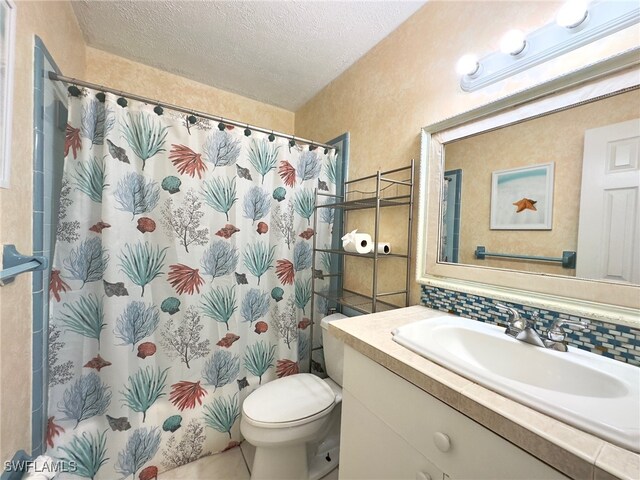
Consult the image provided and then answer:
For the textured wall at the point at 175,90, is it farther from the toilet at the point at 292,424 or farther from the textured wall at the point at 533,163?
the toilet at the point at 292,424

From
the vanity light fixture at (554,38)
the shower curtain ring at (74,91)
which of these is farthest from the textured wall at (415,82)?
the shower curtain ring at (74,91)

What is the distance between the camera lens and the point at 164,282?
126 centimetres

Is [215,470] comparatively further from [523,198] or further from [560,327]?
[523,198]

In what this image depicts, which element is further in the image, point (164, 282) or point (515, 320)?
point (164, 282)

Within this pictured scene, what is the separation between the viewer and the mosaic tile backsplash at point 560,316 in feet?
2.09

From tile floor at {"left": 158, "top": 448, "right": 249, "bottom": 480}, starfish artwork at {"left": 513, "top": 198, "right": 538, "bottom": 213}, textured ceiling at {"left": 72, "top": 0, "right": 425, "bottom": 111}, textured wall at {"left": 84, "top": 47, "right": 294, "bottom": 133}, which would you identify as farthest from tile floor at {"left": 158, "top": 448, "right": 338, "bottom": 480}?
textured ceiling at {"left": 72, "top": 0, "right": 425, "bottom": 111}

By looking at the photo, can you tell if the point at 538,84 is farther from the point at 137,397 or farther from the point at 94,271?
the point at 137,397

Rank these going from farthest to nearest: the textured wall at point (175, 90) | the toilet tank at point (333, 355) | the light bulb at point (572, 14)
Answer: the textured wall at point (175, 90) → the toilet tank at point (333, 355) → the light bulb at point (572, 14)

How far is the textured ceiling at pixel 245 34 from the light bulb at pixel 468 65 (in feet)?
1.50

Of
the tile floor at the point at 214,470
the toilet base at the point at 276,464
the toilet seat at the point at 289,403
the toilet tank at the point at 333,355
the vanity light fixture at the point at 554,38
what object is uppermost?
the vanity light fixture at the point at 554,38

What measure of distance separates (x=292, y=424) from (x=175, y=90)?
220 cm

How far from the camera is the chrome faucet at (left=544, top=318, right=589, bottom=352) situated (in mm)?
686

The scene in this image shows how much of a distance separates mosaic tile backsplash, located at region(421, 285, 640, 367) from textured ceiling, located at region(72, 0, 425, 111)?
1382 millimetres

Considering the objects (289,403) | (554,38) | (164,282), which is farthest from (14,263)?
(554,38)
